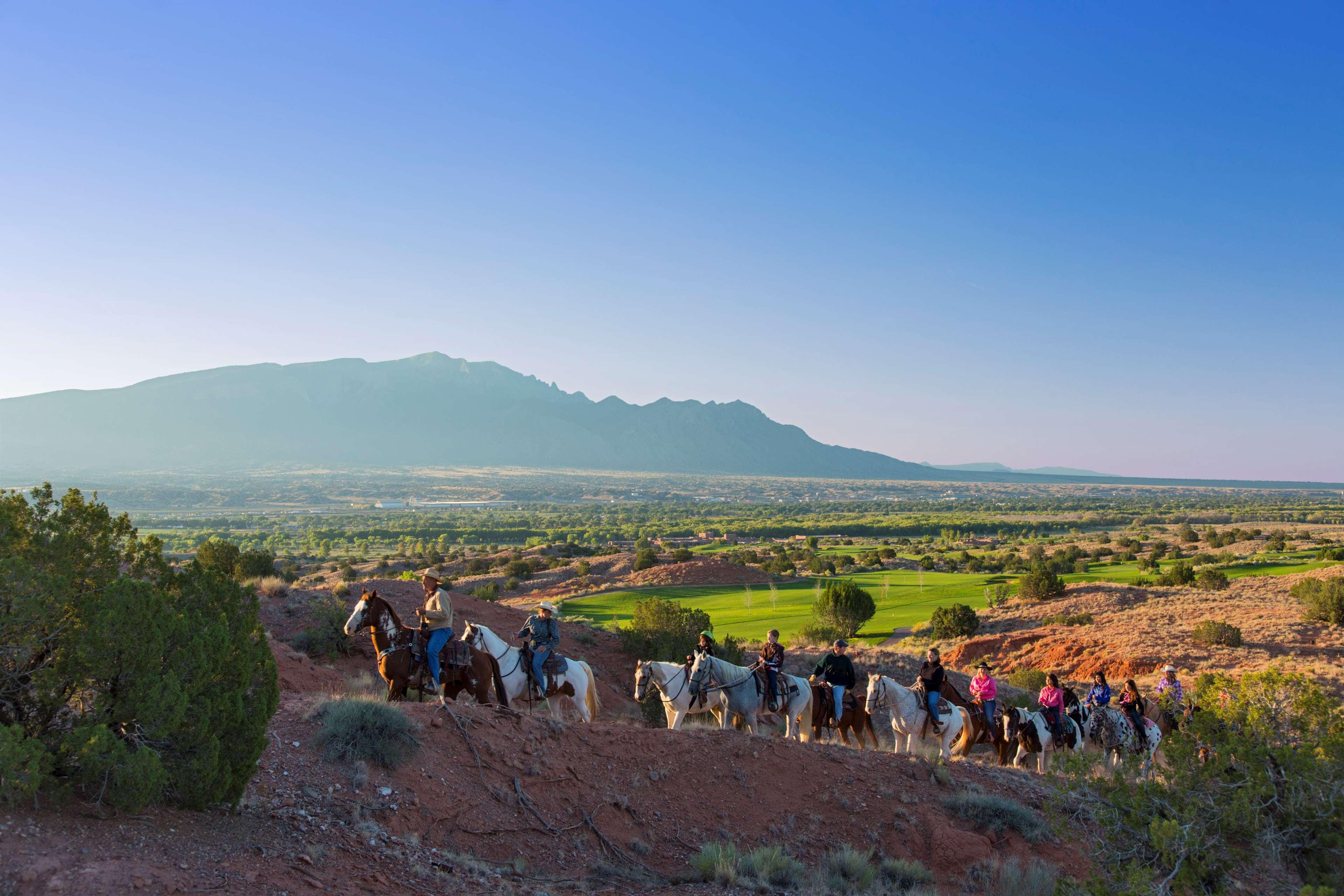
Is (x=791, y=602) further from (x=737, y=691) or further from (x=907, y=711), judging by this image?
(x=737, y=691)

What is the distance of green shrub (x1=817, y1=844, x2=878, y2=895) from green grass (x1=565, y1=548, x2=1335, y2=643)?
2182cm

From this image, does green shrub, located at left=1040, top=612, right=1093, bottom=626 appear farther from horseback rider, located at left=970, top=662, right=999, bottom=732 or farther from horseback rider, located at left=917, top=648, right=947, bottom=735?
horseback rider, located at left=917, top=648, right=947, bottom=735

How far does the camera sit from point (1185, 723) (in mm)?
7277

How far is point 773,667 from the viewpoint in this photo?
13820 mm

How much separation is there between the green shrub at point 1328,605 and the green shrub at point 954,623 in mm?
12184

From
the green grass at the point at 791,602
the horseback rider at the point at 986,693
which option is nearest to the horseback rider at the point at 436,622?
the horseback rider at the point at 986,693

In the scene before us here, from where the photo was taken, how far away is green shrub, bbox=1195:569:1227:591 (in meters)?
38.3

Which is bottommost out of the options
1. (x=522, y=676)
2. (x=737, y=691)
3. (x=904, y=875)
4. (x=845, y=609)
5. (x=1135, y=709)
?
(x=845, y=609)

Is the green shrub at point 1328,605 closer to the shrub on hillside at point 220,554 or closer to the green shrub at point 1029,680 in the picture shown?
the green shrub at point 1029,680

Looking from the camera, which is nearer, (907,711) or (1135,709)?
(907,711)

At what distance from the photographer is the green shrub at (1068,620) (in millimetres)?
33312

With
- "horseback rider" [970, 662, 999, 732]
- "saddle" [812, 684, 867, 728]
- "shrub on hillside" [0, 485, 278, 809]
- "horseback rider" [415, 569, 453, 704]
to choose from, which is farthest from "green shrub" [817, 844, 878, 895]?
"shrub on hillside" [0, 485, 278, 809]

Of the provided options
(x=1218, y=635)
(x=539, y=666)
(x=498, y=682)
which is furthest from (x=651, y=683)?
(x=1218, y=635)

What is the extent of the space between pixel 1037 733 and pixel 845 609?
18760 millimetres
